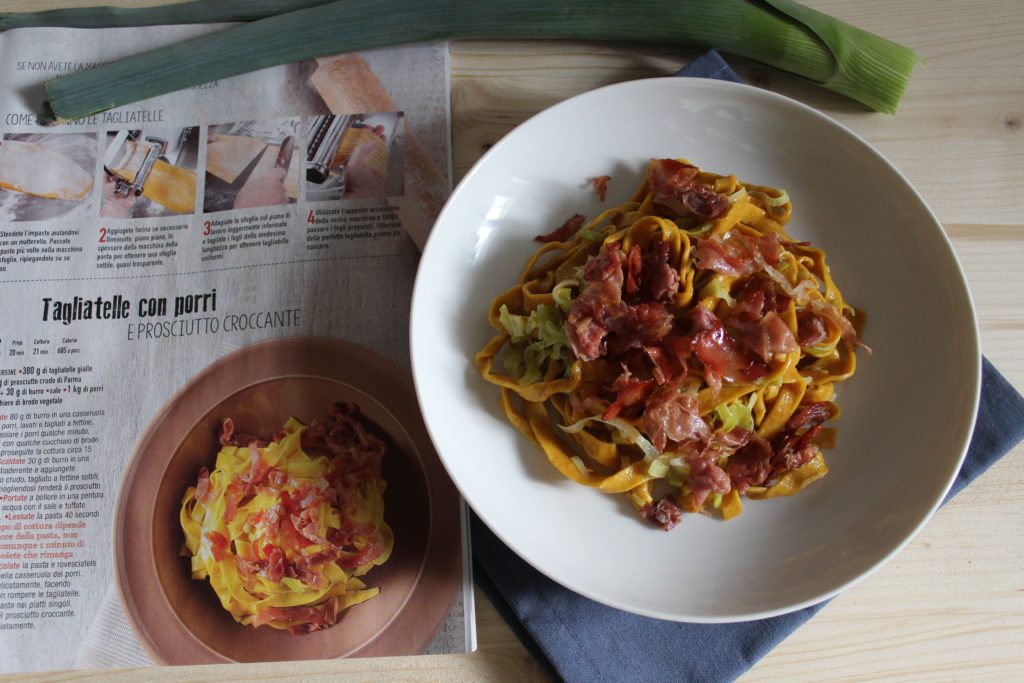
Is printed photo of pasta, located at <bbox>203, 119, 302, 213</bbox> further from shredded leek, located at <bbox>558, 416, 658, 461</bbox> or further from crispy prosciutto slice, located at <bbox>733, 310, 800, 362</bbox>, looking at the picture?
crispy prosciutto slice, located at <bbox>733, 310, 800, 362</bbox>

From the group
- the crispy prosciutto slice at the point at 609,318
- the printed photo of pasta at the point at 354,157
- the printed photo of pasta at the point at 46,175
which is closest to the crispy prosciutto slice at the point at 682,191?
the crispy prosciutto slice at the point at 609,318

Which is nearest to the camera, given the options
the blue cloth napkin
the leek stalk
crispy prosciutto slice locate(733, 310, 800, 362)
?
crispy prosciutto slice locate(733, 310, 800, 362)

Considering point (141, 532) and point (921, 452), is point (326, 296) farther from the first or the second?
point (921, 452)

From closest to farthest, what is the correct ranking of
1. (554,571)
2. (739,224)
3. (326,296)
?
(554,571), (739,224), (326,296)

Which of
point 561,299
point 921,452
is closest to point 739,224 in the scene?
point 561,299

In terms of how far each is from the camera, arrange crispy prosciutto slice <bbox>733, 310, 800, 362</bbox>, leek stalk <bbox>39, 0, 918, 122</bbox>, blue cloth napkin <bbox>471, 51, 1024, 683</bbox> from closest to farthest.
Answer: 1. crispy prosciutto slice <bbox>733, 310, 800, 362</bbox>
2. blue cloth napkin <bbox>471, 51, 1024, 683</bbox>
3. leek stalk <bbox>39, 0, 918, 122</bbox>

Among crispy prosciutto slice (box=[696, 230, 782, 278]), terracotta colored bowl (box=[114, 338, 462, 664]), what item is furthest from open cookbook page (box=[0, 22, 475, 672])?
crispy prosciutto slice (box=[696, 230, 782, 278])

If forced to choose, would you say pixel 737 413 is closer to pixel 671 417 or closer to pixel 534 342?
pixel 671 417
